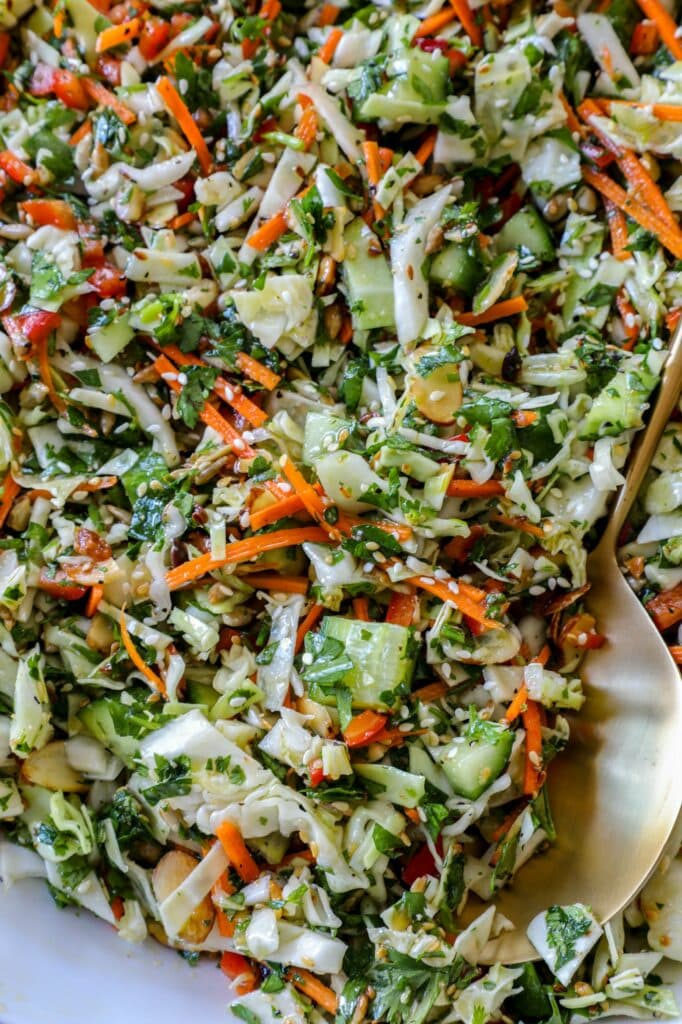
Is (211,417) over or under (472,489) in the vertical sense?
over

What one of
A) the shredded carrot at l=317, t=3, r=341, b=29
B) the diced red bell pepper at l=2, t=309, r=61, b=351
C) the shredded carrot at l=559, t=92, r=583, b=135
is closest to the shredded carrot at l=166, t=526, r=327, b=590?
the diced red bell pepper at l=2, t=309, r=61, b=351

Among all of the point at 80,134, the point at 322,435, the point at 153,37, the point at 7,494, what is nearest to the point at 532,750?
the point at 322,435

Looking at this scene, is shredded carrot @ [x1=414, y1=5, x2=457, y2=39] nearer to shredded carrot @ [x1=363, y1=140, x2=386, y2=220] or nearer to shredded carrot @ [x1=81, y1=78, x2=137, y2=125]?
shredded carrot @ [x1=363, y1=140, x2=386, y2=220]

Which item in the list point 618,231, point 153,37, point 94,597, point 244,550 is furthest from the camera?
point 153,37

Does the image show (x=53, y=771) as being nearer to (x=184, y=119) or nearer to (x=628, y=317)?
(x=184, y=119)

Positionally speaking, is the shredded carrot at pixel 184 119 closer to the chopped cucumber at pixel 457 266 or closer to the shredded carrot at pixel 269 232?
the shredded carrot at pixel 269 232

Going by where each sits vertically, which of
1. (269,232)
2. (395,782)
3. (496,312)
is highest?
(269,232)

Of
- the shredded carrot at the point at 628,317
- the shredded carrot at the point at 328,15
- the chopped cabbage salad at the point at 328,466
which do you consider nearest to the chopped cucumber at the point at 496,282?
the chopped cabbage salad at the point at 328,466

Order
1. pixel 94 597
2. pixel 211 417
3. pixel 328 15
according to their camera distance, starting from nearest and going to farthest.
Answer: pixel 94 597
pixel 211 417
pixel 328 15
